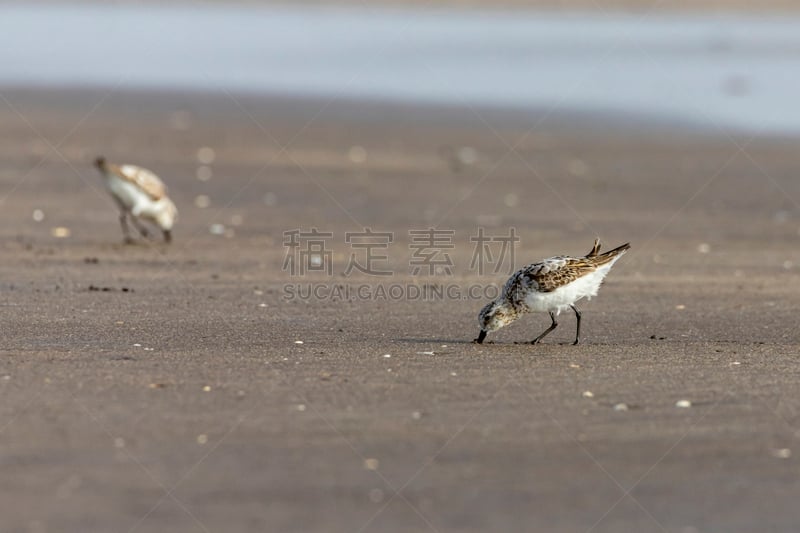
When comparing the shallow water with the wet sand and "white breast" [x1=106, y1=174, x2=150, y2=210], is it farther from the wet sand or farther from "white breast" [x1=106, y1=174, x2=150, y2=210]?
"white breast" [x1=106, y1=174, x2=150, y2=210]

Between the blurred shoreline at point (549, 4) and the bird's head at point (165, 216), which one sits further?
the blurred shoreline at point (549, 4)

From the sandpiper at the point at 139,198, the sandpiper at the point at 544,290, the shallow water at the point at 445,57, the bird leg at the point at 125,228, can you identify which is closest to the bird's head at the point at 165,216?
the sandpiper at the point at 139,198

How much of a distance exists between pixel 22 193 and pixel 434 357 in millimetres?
9036

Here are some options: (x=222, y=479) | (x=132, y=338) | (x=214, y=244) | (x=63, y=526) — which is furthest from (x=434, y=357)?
(x=214, y=244)

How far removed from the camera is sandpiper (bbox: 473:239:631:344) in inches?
377

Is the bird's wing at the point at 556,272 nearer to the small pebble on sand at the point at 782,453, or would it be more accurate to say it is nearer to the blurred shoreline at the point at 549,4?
the small pebble on sand at the point at 782,453

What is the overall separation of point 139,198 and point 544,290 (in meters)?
6.30

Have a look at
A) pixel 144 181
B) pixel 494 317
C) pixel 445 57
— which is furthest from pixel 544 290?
pixel 445 57

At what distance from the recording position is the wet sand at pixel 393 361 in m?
6.25

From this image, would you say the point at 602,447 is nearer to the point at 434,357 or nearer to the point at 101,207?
the point at 434,357

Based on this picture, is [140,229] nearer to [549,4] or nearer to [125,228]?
[125,228]

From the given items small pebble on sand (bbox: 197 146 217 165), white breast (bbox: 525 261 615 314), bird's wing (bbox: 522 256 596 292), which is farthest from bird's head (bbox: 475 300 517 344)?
small pebble on sand (bbox: 197 146 217 165)

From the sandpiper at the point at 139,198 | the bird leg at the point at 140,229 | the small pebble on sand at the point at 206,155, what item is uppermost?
the small pebble on sand at the point at 206,155

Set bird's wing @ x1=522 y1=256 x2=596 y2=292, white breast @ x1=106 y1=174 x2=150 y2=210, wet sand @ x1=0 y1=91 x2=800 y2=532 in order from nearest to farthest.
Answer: wet sand @ x1=0 y1=91 x2=800 y2=532 < bird's wing @ x1=522 y1=256 x2=596 y2=292 < white breast @ x1=106 y1=174 x2=150 y2=210
